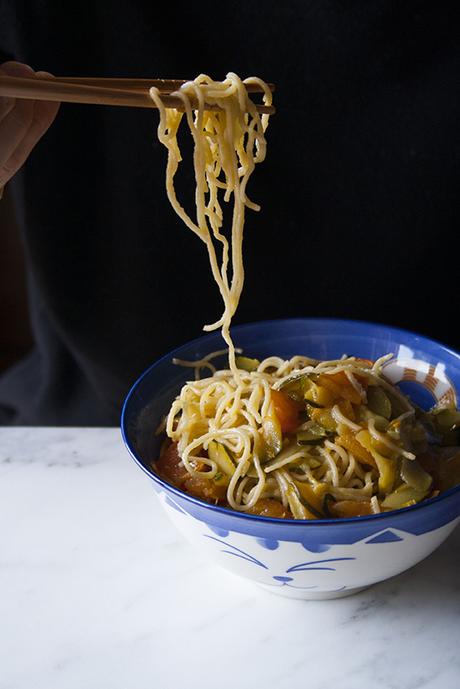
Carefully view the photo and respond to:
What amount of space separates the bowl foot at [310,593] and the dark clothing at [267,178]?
0.89 m

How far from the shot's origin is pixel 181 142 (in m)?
1.84

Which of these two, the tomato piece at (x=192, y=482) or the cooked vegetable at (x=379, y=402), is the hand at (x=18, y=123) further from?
the cooked vegetable at (x=379, y=402)

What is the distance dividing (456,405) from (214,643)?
651mm

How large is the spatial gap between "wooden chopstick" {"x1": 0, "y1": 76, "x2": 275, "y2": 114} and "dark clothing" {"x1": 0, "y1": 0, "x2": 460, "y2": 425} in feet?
1.98

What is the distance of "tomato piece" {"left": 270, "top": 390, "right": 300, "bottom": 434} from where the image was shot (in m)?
1.36

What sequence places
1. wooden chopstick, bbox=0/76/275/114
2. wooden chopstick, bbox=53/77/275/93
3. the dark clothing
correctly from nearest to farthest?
wooden chopstick, bbox=0/76/275/114 < wooden chopstick, bbox=53/77/275/93 < the dark clothing

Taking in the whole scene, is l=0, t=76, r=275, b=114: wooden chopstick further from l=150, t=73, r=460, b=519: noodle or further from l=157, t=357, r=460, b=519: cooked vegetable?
l=157, t=357, r=460, b=519: cooked vegetable

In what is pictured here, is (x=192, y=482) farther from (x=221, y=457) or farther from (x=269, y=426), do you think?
(x=269, y=426)

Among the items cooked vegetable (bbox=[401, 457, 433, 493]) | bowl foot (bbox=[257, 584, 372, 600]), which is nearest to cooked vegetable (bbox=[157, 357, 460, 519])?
cooked vegetable (bbox=[401, 457, 433, 493])

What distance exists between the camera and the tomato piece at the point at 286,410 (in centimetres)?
136

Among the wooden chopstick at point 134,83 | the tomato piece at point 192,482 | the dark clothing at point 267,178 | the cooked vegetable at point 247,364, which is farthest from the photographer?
the dark clothing at point 267,178

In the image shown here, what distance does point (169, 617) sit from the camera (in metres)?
1.29

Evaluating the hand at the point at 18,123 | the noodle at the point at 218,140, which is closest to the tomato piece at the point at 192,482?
the noodle at the point at 218,140

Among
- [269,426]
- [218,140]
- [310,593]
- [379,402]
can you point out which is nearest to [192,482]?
[269,426]
